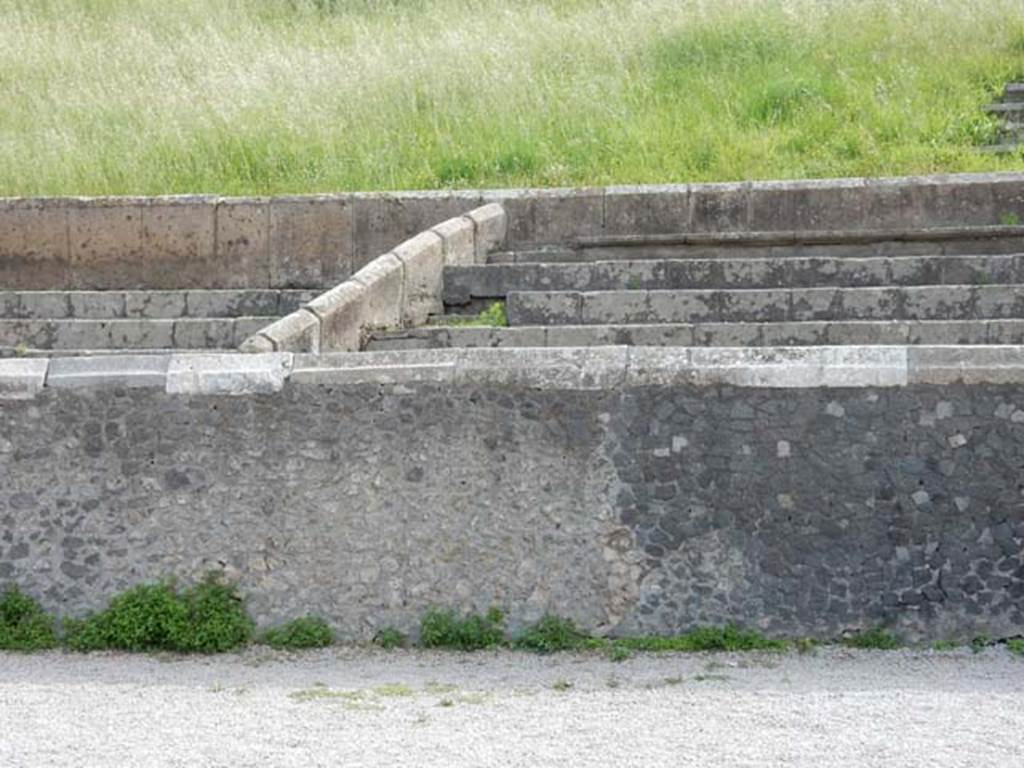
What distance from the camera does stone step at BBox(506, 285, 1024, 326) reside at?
31.7 ft

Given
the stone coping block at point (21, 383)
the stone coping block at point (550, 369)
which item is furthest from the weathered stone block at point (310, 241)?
the stone coping block at point (21, 383)

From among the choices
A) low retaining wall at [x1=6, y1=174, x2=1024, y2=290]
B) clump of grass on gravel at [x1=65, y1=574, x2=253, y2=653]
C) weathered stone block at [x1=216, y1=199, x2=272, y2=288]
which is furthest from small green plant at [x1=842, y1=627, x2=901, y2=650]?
weathered stone block at [x1=216, y1=199, x2=272, y2=288]

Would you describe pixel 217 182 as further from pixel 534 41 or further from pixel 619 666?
pixel 619 666

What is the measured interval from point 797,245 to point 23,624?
5856mm

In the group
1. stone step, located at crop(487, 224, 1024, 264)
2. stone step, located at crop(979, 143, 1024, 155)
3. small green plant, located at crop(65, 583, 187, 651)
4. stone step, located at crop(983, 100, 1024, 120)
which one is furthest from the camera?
stone step, located at crop(983, 100, 1024, 120)

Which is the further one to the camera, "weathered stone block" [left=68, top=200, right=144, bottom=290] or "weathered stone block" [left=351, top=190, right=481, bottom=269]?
"weathered stone block" [left=68, top=200, right=144, bottom=290]

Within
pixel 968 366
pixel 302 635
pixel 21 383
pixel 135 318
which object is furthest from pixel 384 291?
pixel 968 366

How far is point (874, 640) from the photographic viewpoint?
7422mm

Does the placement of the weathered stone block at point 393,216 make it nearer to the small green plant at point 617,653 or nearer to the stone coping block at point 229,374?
the stone coping block at point 229,374

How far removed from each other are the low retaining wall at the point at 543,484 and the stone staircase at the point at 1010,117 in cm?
644

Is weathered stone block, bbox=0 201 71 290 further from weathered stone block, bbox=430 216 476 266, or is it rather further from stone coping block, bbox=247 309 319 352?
stone coping block, bbox=247 309 319 352

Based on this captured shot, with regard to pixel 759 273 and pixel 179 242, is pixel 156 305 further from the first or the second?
pixel 759 273

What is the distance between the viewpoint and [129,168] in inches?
578

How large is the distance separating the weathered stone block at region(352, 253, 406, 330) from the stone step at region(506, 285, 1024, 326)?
732 millimetres
